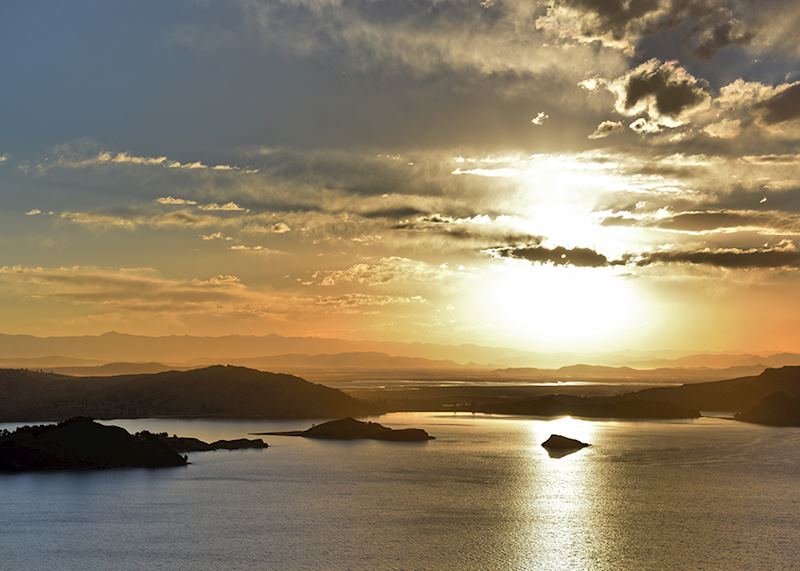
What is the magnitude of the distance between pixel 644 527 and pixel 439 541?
20126 millimetres

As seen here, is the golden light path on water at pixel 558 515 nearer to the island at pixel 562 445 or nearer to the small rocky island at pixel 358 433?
the island at pixel 562 445

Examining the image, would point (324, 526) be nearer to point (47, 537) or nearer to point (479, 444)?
point (47, 537)

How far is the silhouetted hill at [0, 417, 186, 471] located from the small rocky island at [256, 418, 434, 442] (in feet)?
179

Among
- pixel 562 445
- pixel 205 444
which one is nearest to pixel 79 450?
pixel 205 444

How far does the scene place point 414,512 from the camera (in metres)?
82.2

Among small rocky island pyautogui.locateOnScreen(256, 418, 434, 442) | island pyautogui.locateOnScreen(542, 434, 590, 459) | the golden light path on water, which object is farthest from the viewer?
small rocky island pyautogui.locateOnScreen(256, 418, 434, 442)

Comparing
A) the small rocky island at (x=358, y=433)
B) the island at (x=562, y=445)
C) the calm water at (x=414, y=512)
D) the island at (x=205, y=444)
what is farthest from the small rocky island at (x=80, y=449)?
the island at (x=562, y=445)

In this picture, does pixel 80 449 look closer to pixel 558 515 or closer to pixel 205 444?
pixel 205 444

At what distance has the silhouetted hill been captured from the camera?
110 metres

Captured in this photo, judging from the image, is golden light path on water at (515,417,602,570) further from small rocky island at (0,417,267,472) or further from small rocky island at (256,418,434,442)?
small rocky island at (0,417,267,472)

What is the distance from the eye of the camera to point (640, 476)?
112 metres

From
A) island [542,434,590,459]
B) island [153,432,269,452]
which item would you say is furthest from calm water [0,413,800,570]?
island [542,434,590,459]

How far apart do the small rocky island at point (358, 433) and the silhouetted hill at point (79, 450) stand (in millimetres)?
54505

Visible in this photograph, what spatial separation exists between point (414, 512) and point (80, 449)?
53835 millimetres
